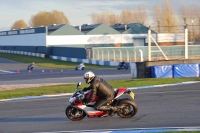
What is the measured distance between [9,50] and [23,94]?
253 feet

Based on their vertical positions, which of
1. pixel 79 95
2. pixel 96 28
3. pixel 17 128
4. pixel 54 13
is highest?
pixel 54 13

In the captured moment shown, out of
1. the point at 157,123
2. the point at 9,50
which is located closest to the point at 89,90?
the point at 157,123

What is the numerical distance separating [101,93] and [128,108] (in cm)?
88

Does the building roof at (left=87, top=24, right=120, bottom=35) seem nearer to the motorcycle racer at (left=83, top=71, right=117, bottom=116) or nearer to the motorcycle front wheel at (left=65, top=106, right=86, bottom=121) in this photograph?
the motorcycle front wheel at (left=65, top=106, right=86, bottom=121)

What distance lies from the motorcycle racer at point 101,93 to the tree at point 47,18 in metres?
157

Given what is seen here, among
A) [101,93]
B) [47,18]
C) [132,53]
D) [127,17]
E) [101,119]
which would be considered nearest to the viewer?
[101,93]

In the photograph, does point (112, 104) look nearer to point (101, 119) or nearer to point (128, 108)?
point (128, 108)

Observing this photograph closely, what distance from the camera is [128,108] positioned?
12.3 metres

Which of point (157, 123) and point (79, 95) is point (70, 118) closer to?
point (79, 95)

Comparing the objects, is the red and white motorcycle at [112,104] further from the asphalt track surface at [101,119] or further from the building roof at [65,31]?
the building roof at [65,31]

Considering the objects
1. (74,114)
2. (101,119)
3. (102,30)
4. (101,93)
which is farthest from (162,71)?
(102,30)

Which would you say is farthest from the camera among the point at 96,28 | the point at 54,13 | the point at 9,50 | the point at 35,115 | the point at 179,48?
the point at 54,13

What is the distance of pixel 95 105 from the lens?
12164 millimetres

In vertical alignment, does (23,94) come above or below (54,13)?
below
